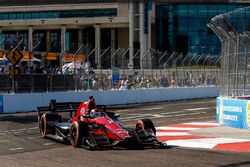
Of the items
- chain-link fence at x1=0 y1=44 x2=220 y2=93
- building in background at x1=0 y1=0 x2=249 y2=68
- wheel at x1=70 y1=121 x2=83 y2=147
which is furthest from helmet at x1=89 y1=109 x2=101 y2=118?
building in background at x1=0 y1=0 x2=249 y2=68

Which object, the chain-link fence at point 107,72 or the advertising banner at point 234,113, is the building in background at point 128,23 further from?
the advertising banner at point 234,113

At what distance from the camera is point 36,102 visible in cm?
3156

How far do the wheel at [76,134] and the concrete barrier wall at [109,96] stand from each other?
15.5 metres

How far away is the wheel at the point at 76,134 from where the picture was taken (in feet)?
48.5

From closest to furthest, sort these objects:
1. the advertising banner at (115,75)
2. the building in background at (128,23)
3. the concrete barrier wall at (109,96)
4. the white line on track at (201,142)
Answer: the white line on track at (201,142) → the concrete barrier wall at (109,96) → the advertising banner at (115,75) → the building in background at (128,23)

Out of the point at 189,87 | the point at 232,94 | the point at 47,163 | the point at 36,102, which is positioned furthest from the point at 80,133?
the point at 189,87

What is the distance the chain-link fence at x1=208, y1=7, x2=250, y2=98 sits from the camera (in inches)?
806

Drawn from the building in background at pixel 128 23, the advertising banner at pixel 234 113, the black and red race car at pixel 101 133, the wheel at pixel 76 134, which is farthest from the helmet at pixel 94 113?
the building in background at pixel 128 23

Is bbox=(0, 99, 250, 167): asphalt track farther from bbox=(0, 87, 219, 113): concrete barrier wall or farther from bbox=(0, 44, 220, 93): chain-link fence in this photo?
bbox=(0, 44, 220, 93): chain-link fence

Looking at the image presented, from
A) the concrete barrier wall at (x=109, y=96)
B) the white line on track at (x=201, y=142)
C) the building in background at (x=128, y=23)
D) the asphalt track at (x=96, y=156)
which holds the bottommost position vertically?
the white line on track at (x=201, y=142)

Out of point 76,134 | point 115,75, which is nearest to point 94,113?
point 76,134

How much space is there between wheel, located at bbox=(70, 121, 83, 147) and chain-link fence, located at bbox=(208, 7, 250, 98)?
7871 mm

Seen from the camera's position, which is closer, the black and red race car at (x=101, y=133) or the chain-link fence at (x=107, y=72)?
the black and red race car at (x=101, y=133)

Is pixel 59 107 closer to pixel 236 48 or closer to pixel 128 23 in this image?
pixel 236 48
